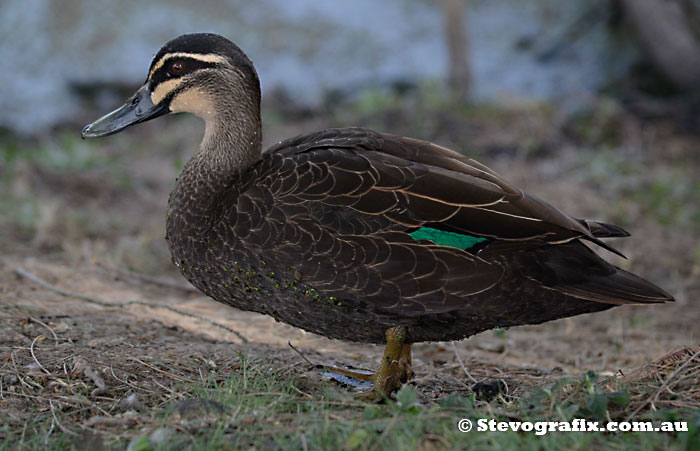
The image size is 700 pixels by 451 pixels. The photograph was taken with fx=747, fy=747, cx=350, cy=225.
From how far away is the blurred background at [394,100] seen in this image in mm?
6551

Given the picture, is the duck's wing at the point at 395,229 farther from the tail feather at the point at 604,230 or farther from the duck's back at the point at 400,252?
the tail feather at the point at 604,230

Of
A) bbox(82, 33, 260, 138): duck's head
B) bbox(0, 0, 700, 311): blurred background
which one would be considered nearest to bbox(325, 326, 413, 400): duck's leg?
bbox(82, 33, 260, 138): duck's head

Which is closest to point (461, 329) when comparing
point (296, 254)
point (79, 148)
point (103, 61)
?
point (296, 254)

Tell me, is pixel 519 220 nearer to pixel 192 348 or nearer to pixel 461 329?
pixel 461 329

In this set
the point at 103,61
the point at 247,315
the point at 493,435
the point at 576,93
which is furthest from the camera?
the point at 103,61

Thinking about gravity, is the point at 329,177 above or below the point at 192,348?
above

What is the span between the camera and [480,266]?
2.93m

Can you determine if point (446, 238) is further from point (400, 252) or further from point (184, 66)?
point (184, 66)

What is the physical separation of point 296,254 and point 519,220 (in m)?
0.89

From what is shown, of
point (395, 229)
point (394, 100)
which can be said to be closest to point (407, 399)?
point (395, 229)

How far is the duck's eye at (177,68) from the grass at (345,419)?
56.0 inches

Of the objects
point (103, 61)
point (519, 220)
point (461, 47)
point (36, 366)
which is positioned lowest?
point (36, 366)
